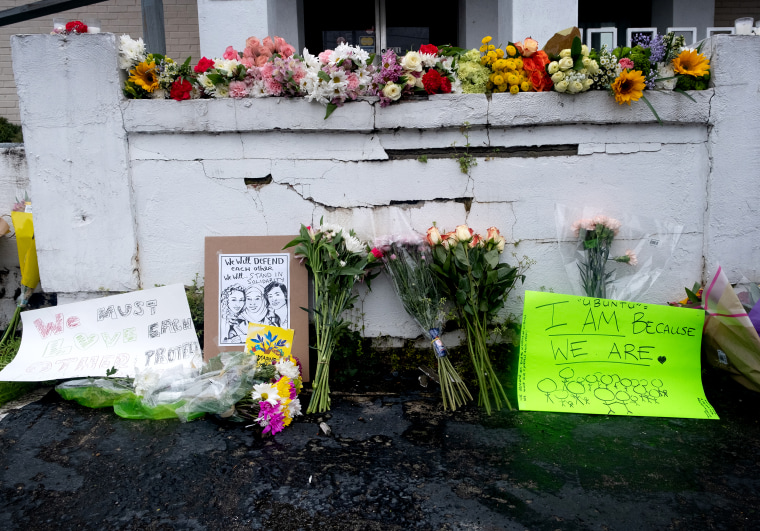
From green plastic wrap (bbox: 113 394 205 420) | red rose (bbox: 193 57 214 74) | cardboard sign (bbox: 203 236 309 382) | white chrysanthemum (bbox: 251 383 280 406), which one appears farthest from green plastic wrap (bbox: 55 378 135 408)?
red rose (bbox: 193 57 214 74)

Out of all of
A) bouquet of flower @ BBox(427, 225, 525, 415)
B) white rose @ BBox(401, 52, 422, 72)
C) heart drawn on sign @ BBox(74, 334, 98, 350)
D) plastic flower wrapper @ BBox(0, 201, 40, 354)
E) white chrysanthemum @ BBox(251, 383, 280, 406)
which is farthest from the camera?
plastic flower wrapper @ BBox(0, 201, 40, 354)

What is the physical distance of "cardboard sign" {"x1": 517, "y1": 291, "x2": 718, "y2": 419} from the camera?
3004 mm

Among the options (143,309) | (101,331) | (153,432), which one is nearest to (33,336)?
(101,331)

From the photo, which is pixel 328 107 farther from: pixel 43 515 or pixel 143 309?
pixel 43 515

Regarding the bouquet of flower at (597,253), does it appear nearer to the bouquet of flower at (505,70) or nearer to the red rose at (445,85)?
the bouquet of flower at (505,70)

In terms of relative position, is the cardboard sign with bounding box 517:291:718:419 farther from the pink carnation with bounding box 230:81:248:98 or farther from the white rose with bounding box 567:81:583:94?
the pink carnation with bounding box 230:81:248:98

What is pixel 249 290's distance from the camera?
11.4 feet

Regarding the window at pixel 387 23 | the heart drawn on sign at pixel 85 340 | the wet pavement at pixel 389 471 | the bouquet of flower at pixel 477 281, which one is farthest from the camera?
the window at pixel 387 23

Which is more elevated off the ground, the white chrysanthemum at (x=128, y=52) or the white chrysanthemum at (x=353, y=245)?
the white chrysanthemum at (x=128, y=52)

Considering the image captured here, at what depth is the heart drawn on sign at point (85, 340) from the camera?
3434mm

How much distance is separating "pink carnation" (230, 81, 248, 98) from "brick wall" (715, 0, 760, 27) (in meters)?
6.88

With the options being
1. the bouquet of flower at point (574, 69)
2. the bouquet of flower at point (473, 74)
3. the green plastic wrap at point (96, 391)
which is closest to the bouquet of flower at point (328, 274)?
the green plastic wrap at point (96, 391)

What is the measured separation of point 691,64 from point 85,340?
4140 millimetres

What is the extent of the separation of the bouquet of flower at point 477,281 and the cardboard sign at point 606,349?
0.17m
